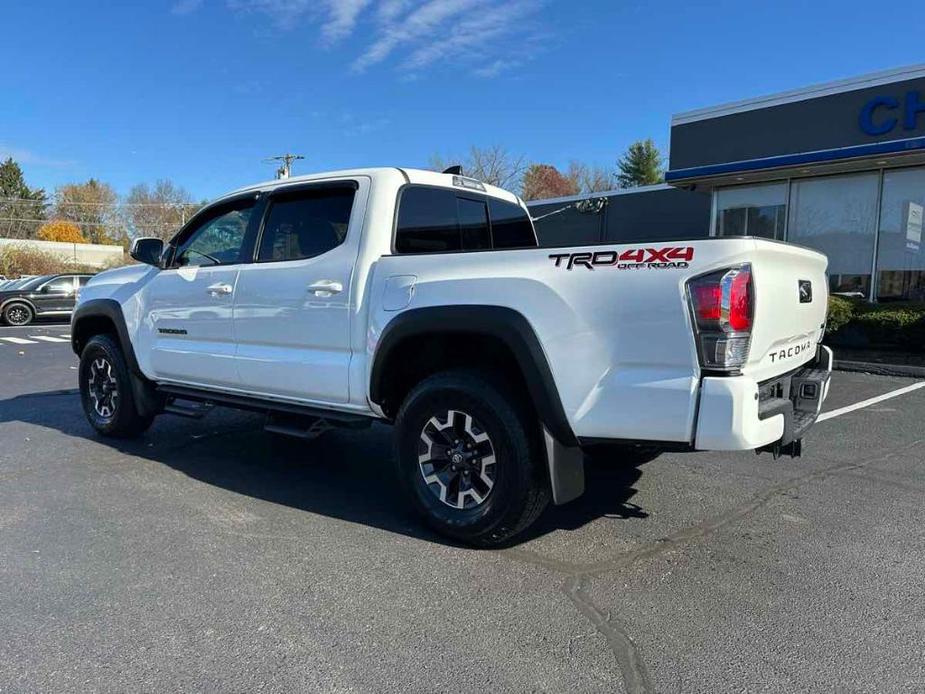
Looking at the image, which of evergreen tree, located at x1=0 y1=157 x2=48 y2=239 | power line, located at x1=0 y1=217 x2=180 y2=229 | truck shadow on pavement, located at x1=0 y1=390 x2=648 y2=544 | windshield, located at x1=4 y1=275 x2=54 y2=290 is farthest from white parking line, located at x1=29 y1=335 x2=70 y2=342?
evergreen tree, located at x1=0 y1=157 x2=48 y2=239

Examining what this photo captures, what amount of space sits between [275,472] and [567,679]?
324 cm

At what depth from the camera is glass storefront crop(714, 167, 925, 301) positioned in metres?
12.9

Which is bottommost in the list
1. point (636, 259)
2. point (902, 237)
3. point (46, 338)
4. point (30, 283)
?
point (46, 338)

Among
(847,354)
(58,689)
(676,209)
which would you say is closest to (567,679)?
(58,689)

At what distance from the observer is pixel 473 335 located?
3598 millimetres

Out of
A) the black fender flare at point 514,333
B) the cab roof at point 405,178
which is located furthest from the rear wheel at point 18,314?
the black fender flare at point 514,333

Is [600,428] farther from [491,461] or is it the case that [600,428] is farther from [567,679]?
[567,679]

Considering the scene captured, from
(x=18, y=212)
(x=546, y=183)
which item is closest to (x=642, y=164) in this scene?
(x=546, y=183)

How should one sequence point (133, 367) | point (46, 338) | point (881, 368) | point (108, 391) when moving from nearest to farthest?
1. point (133, 367)
2. point (108, 391)
3. point (881, 368)
4. point (46, 338)

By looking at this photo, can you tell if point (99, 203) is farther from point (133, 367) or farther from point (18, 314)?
point (133, 367)

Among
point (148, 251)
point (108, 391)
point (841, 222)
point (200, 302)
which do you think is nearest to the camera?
point (200, 302)

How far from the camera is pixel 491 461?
11.7 ft

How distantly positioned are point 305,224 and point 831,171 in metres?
12.7

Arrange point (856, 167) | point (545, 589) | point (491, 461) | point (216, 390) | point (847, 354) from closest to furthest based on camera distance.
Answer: point (545, 589) < point (491, 461) < point (216, 390) < point (847, 354) < point (856, 167)
